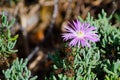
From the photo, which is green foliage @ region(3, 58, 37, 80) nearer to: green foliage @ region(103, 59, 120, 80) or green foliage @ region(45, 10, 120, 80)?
green foliage @ region(45, 10, 120, 80)

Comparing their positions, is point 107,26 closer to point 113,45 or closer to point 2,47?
point 113,45

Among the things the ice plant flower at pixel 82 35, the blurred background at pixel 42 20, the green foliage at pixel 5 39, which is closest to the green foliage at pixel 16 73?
the green foliage at pixel 5 39

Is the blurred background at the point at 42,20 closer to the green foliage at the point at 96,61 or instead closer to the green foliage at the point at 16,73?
the green foliage at the point at 96,61

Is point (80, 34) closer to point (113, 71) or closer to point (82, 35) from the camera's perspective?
point (82, 35)

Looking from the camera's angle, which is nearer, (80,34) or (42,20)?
(80,34)

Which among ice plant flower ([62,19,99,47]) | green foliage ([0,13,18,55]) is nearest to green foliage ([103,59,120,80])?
ice plant flower ([62,19,99,47])

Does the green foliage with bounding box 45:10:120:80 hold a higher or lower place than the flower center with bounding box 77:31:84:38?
lower

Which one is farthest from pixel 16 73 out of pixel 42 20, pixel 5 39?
pixel 42 20

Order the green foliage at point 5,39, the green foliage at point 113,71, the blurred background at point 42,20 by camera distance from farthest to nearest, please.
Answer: the blurred background at point 42,20 < the green foliage at point 5,39 < the green foliage at point 113,71
